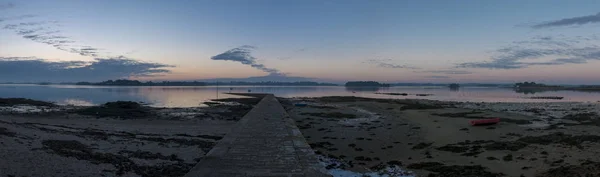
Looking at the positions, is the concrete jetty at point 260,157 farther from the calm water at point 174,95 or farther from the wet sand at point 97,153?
the calm water at point 174,95

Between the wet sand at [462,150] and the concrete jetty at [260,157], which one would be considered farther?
the wet sand at [462,150]

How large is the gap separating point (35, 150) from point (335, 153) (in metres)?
8.98

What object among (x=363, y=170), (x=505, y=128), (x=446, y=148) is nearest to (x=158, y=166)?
(x=363, y=170)

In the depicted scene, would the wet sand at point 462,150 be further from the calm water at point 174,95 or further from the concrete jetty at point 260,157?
the calm water at point 174,95

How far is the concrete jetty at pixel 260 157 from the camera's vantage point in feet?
28.6

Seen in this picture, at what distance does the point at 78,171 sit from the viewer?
888cm

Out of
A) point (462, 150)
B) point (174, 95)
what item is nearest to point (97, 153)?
point (462, 150)

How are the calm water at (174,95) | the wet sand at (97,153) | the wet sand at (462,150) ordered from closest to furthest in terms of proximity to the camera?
the wet sand at (97,153), the wet sand at (462,150), the calm water at (174,95)

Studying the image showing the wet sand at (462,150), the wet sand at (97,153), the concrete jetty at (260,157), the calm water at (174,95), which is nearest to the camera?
the concrete jetty at (260,157)

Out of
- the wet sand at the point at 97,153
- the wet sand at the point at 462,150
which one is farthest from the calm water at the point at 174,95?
the wet sand at the point at 462,150

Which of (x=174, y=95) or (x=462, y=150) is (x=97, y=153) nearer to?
(x=462, y=150)

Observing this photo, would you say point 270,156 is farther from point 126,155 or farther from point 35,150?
point 35,150

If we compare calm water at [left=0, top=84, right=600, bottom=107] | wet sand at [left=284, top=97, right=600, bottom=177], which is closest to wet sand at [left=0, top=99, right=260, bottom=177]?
wet sand at [left=284, top=97, right=600, bottom=177]

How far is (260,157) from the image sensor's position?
406 inches
